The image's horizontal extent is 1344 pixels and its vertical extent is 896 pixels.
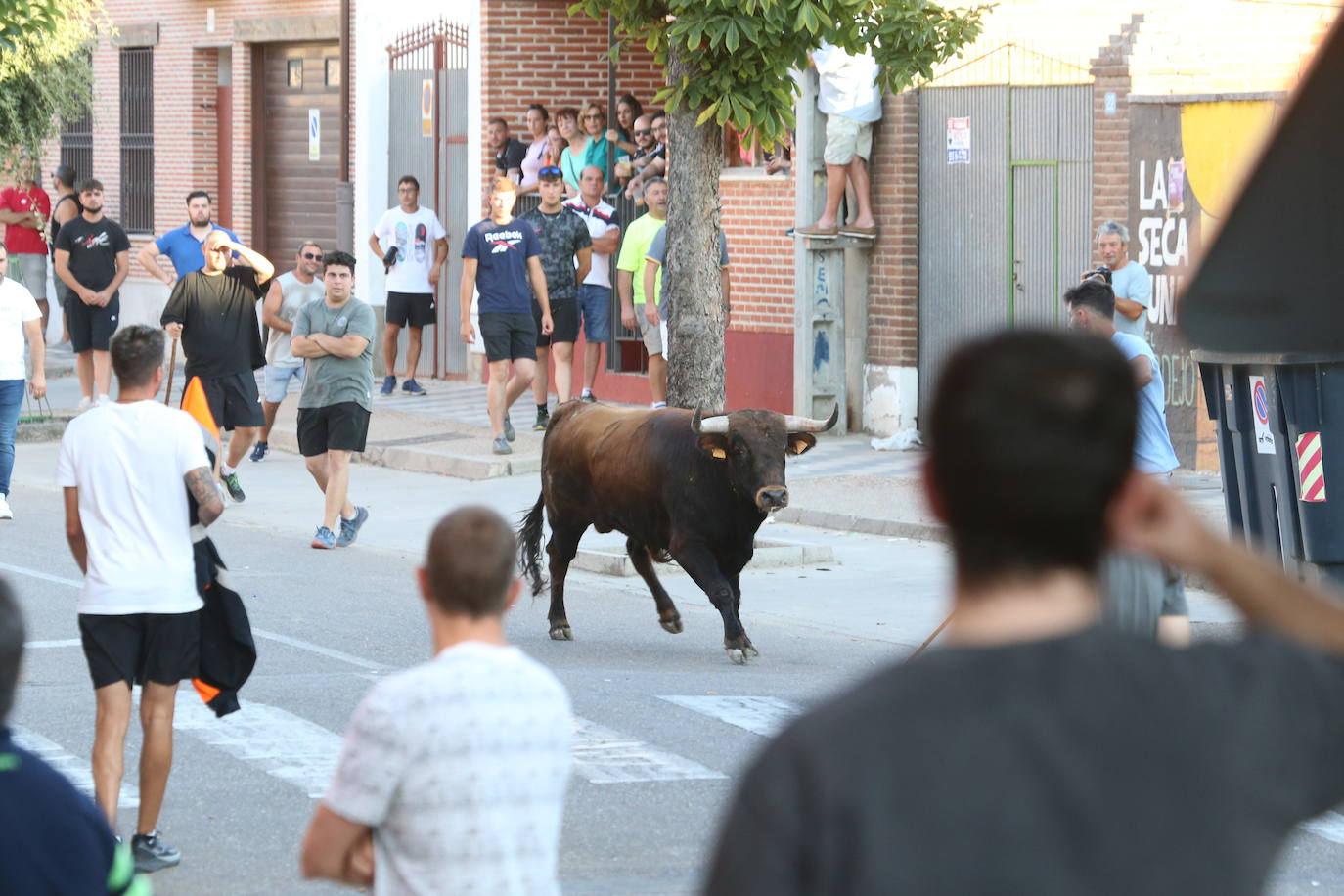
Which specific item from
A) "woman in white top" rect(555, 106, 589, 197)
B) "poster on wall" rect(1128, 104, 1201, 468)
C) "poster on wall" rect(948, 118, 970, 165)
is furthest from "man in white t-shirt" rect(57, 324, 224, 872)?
"woman in white top" rect(555, 106, 589, 197)

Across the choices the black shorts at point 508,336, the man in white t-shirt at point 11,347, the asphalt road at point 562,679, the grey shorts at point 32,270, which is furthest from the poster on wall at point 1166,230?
the grey shorts at point 32,270

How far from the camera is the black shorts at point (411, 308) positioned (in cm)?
2222

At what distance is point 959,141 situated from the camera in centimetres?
1723

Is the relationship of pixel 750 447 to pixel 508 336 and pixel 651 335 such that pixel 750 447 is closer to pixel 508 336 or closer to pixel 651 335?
pixel 508 336

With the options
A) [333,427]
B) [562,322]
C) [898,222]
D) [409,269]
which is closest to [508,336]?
[562,322]

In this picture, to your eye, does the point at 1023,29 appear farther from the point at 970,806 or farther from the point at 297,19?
the point at 970,806

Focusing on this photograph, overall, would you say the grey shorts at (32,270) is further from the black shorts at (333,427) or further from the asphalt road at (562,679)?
the black shorts at (333,427)

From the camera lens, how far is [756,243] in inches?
760

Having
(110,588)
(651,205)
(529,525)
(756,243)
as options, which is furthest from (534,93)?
(110,588)

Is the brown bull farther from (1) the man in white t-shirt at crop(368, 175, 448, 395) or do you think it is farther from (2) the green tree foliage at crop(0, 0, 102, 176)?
(2) the green tree foliage at crop(0, 0, 102, 176)

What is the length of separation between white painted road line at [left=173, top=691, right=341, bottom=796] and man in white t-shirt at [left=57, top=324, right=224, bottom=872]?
948 mm

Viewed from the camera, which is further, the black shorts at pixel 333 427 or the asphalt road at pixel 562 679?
the black shorts at pixel 333 427

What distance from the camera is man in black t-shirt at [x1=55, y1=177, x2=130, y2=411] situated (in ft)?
66.1

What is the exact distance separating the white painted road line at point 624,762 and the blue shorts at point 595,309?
37.8ft
